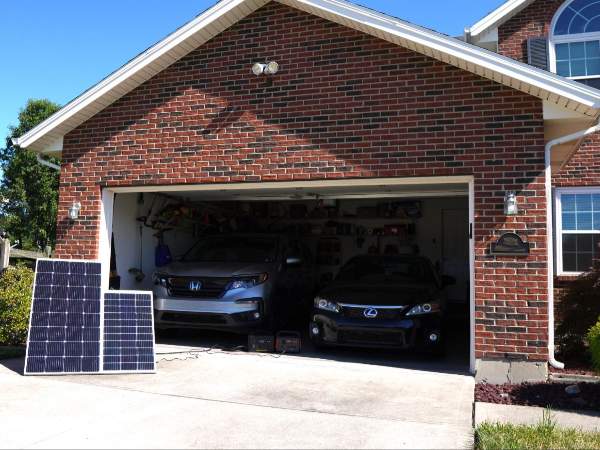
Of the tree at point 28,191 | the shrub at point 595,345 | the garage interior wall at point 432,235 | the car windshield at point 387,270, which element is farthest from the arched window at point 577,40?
the tree at point 28,191

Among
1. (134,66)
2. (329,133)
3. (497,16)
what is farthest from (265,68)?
(497,16)

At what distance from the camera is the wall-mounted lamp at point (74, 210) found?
353 inches

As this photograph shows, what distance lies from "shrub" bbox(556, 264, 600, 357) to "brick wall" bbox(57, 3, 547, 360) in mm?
1357

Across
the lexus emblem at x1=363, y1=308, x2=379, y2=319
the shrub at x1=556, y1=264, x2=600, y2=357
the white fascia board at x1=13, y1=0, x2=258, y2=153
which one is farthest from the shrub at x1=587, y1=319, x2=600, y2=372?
the white fascia board at x1=13, y1=0, x2=258, y2=153

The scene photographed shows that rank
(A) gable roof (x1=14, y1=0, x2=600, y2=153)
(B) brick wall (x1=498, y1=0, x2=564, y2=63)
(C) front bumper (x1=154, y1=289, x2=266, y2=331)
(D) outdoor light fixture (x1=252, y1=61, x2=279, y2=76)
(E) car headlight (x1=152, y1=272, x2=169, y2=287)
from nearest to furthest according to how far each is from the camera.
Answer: (A) gable roof (x1=14, y1=0, x2=600, y2=153), (D) outdoor light fixture (x1=252, y1=61, x2=279, y2=76), (C) front bumper (x1=154, y1=289, x2=266, y2=331), (E) car headlight (x1=152, y1=272, x2=169, y2=287), (B) brick wall (x1=498, y1=0, x2=564, y2=63)

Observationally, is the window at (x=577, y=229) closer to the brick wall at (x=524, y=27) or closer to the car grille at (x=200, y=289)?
the brick wall at (x=524, y=27)

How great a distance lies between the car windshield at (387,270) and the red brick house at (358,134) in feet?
3.86

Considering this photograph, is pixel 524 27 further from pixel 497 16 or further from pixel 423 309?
pixel 423 309

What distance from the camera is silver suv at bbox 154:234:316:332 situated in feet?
28.4

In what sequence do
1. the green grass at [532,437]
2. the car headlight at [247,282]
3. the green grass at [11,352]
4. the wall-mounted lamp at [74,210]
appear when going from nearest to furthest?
1. the green grass at [532,437]
2. the green grass at [11,352]
3. the car headlight at [247,282]
4. the wall-mounted lamp at [74,210]

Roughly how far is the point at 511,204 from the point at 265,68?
3.95 metres

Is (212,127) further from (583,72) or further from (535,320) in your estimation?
(583,72)

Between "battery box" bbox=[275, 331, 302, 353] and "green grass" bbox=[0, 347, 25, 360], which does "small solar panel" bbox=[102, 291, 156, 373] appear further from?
"battery box" bbox=[275, 331, 302, 353]

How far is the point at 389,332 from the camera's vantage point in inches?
304
